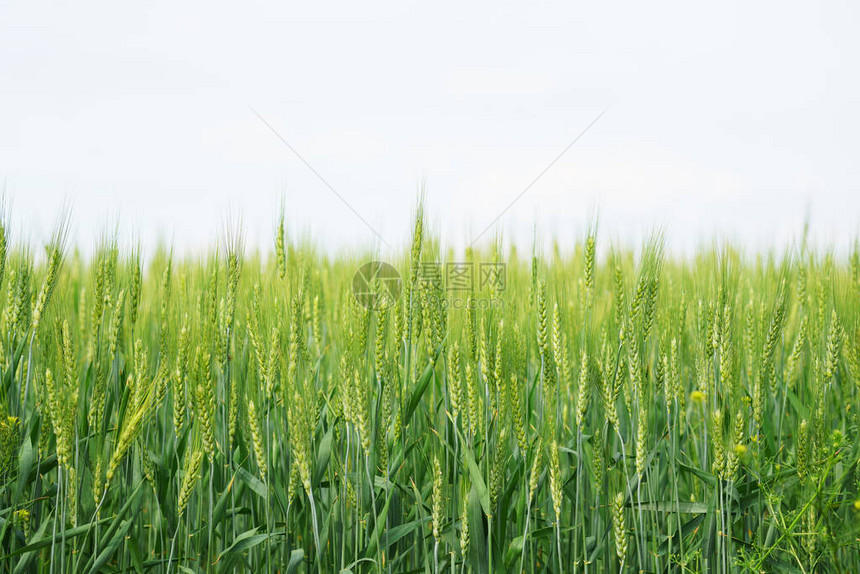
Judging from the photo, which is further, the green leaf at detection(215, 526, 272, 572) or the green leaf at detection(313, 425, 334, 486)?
the green leaf at detection(313, 425, 334, 486)

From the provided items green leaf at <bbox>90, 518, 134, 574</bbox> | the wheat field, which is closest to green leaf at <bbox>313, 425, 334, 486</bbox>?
the wheat field

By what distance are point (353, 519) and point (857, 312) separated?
213 cm

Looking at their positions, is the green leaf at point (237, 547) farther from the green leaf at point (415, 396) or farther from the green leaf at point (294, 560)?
the green leaf at point (415, 396)

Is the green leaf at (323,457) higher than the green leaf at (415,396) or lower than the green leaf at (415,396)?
lower

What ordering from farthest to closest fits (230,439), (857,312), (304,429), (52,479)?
(857,312) → (52,479) → (230,439) → (304,429)

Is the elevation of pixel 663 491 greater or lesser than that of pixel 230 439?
lesser

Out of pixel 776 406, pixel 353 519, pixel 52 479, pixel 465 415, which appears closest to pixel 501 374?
pixel 465 415

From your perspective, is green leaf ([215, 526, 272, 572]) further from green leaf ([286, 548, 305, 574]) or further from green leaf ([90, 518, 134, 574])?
green leaf ([90, 518, 134, 574])

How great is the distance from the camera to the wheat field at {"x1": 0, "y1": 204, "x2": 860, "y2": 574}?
1894 mm

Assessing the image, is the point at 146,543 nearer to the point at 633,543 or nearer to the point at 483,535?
the point at 483,535

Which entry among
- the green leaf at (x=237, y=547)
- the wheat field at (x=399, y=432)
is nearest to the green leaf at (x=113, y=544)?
the wheat field at (x=399, y=432)

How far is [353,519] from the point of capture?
2.14 meters

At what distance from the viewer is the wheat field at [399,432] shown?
1.89m

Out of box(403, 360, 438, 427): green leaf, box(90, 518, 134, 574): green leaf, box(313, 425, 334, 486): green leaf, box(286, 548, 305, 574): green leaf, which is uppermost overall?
box(403, 360, 438, 427): green leaf
